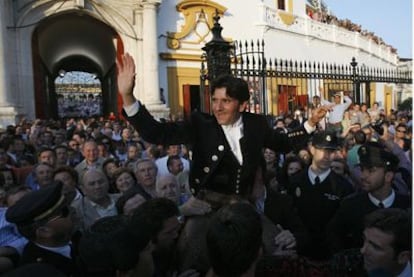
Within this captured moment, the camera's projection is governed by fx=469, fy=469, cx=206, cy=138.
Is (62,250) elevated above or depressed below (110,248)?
below

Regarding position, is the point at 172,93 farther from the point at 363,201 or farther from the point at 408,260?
the point at 408,260

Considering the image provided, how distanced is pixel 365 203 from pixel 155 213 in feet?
5.59

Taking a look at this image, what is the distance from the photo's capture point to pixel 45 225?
8.38 ft

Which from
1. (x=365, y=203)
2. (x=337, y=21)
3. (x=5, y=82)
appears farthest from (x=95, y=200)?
(x=337, y=21)

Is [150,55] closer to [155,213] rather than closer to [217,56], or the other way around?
[217,56]

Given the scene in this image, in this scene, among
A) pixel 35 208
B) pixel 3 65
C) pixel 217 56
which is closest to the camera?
pixel 35 208

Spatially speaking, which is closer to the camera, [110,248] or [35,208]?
[110,248]

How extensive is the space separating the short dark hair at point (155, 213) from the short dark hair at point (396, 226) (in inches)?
43.7

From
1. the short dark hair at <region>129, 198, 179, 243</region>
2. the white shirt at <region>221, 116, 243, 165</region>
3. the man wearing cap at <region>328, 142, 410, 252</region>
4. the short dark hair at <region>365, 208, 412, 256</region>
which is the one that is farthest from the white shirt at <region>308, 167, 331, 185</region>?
the short dark hair at <region>129, 198, 179, 243</region>

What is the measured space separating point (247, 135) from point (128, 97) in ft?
2.60

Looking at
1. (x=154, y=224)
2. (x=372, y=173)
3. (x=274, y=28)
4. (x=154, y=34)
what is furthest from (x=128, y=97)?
(x=274, y=28)

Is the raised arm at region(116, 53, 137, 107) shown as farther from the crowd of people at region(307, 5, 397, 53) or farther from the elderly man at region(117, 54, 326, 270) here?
the crowd of people at region(307, 5, 397, 53)

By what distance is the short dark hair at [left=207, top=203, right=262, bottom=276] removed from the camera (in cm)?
179

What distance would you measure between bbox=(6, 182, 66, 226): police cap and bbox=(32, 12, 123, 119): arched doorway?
14.1 metres
